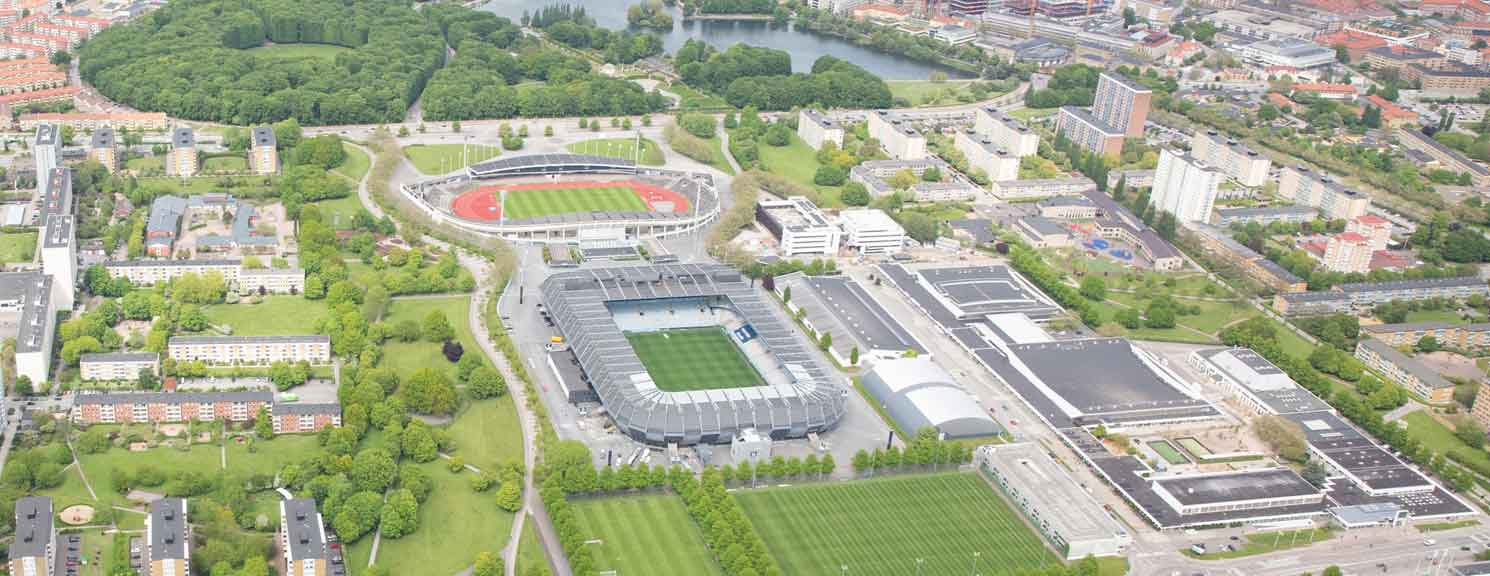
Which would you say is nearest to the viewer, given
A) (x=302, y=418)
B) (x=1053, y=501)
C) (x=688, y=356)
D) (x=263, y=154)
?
(x=1053, y=501)

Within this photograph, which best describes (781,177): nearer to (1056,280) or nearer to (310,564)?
(1056,280)

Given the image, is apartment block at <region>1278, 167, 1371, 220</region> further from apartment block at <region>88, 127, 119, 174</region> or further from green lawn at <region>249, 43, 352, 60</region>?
apartment block at <region>88, 127, 119, 174</region>

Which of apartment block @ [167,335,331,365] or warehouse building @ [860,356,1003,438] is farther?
apartment block @ [167,335,331,365]

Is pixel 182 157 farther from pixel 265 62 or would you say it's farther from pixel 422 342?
pixel 422 342

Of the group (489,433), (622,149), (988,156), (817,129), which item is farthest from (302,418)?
(988,156)

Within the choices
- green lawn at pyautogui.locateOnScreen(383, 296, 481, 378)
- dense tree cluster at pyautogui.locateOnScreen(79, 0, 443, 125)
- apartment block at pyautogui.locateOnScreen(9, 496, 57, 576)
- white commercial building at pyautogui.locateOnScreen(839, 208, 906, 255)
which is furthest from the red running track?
apartment block at pyautogui.locateOnScreen(9, 496, 57, 576)

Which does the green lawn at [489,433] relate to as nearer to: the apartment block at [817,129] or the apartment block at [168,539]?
the apartment block at [168,539]
